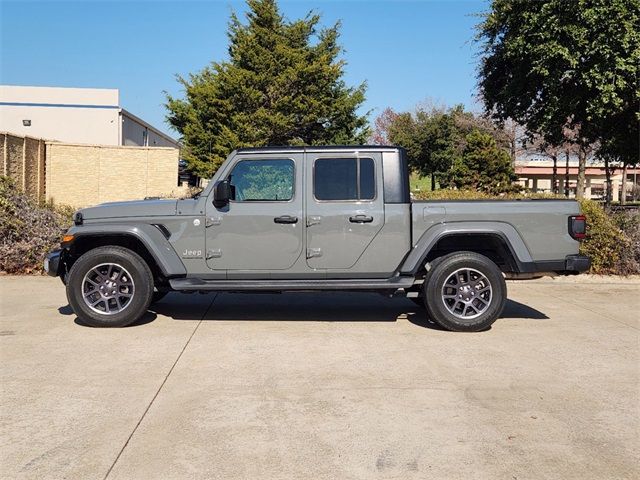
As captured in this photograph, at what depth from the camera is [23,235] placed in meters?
10.2

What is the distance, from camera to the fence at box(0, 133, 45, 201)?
619 inches

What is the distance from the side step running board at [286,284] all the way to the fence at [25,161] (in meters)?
9.79

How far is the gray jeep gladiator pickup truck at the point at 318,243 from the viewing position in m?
6.38

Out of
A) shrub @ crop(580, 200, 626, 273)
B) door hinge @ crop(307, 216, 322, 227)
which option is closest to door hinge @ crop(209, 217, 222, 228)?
door hinge @ crop(307, 216, 322, 227)

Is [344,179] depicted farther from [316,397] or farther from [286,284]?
[316,397]

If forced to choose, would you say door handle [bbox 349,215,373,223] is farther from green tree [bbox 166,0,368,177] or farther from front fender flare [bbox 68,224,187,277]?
green tree [bbox 166,0,368,177]

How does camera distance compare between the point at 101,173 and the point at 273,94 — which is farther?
the point at 273,94

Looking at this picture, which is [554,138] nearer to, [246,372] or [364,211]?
[364,211]

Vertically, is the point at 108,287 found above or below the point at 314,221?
below

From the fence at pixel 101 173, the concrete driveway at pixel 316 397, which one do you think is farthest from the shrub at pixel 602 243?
the fence at pixel 101 173

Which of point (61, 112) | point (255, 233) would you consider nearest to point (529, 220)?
point (255, 233)

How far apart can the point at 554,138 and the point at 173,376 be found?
630 inches

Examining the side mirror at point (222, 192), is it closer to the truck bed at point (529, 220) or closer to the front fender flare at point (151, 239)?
the front fender flare at point (151, 239)

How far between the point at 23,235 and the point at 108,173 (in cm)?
1306
